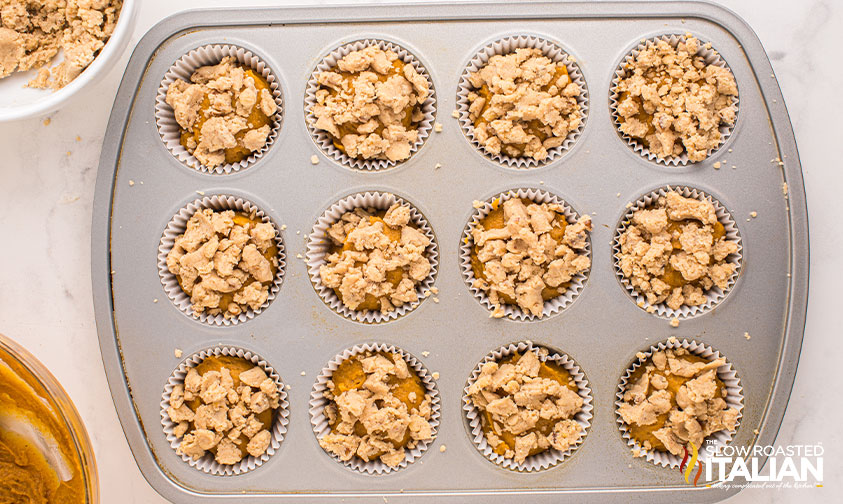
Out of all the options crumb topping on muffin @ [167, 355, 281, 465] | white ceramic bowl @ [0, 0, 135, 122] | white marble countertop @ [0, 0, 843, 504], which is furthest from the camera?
white marble countertop @ [0, 0, 843, 504]

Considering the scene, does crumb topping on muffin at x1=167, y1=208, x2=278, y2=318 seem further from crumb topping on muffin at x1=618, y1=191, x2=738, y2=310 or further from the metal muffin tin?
crumb topping on muffin at x1=618, y1=191, x2=738, y2=310

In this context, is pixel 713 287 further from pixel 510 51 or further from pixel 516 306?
pixel 510 51

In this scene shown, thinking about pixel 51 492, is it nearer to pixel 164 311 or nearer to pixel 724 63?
pixel 164 311

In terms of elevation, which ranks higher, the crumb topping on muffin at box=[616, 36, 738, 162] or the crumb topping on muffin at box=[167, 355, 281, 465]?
the crumb topping on muffin at box=[616, 36, 738, 162]

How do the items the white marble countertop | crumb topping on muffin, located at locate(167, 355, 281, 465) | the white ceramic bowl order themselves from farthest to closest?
the white marble countertop
crumb topping on muffin, located at locate(167, 355, 281, 465)
the white ceramic bowl

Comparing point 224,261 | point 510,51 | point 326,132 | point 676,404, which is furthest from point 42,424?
point 676,404

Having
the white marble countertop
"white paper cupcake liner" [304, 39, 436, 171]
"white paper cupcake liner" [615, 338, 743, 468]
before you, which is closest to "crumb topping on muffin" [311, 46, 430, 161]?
"white paper cupcake liner" [304, 39, 436, 171]
